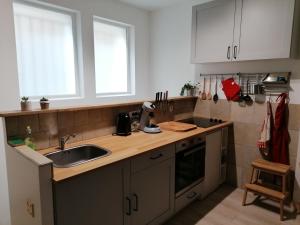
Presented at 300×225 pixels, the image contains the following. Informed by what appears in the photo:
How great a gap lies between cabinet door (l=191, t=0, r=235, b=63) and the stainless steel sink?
1615 mm

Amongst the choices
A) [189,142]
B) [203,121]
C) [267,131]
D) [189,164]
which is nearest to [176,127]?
[189,142]

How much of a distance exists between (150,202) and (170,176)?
29 cm

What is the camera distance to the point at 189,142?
212cm

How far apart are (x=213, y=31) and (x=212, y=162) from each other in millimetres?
1485

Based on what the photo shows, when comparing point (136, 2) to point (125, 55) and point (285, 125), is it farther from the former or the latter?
point (285, 125)

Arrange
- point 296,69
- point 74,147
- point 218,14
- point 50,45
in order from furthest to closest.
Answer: point 50,45 → point 218,14 → point 296,69 → point 74,147

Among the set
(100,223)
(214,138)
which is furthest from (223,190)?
(100,223)

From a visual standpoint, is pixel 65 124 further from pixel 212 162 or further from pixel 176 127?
pixel 212 162

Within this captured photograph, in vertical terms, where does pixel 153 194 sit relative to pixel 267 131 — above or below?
below

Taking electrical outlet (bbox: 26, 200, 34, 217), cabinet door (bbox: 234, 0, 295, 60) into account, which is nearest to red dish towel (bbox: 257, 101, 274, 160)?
cabinet door (bbox: 234, 0, 295, 60)

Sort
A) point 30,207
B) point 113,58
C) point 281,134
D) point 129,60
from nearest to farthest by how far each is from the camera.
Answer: point 30,207, point 281,134, point 113,58, point 129,60

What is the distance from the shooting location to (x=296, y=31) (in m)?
2.03

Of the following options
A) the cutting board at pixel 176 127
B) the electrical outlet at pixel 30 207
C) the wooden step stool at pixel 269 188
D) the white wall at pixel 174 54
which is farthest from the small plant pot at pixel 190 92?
the electrical outlet at pixel 30 207

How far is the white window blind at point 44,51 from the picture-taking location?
8.14 ft
